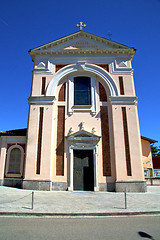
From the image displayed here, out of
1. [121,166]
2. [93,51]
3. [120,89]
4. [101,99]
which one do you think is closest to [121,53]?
[93,51]

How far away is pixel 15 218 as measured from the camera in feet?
20.3

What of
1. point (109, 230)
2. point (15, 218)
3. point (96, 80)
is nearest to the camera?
point (109, 230)

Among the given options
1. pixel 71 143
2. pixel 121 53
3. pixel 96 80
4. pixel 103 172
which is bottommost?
pixel 103 172

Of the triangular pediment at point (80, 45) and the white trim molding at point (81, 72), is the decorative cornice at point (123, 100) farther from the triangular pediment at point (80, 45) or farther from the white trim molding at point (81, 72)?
the triangular pediment at point (80, 45)

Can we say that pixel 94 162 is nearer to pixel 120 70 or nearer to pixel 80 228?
pixel 120 70

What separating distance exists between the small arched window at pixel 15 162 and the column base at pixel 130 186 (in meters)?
8.28

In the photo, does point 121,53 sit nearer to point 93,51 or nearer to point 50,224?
point 93,51

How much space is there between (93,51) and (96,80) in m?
2.95

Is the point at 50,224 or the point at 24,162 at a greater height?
the point at 24,162

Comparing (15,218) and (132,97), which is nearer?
(15,218)

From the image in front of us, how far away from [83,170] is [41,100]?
279 inches

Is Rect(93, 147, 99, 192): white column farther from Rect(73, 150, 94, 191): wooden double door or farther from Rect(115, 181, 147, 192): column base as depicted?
Rect(115, 181, 147, 192): column base

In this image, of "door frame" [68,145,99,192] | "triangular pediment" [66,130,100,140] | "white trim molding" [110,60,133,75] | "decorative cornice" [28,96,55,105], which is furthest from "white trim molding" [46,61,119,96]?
"door frame" [68,145,99,192]

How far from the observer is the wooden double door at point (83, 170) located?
45.7 ft
